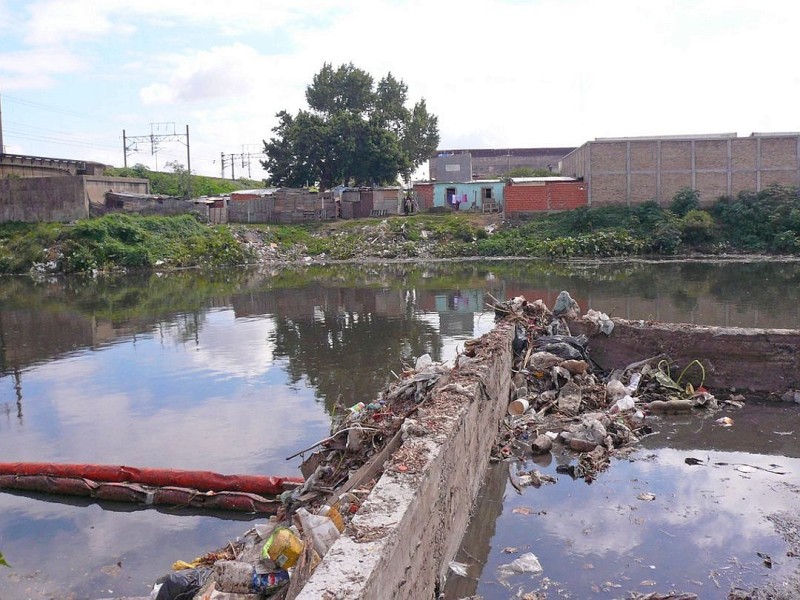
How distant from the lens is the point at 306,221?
1622 inches

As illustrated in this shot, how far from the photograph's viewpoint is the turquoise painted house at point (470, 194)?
4059 cm

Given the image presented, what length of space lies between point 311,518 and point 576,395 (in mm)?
5878

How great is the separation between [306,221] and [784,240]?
23883mm

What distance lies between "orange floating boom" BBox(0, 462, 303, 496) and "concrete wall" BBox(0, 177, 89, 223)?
32118 mm

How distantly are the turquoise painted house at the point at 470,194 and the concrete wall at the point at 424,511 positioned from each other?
3365 cm

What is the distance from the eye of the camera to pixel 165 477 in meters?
7.18

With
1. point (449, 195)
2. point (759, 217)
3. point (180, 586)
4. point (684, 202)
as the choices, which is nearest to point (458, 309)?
point (180, 586)

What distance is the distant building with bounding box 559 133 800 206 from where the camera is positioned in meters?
35.2

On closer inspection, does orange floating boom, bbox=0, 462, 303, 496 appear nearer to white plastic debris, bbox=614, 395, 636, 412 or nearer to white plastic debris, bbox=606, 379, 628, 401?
white plastic debris, bbox=614, 395, 636, 412

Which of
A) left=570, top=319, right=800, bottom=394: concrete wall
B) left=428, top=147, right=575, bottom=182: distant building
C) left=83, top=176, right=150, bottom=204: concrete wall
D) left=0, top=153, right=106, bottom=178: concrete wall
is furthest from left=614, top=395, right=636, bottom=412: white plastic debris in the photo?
left=428, top=147, right=575, bottom=182: distant building

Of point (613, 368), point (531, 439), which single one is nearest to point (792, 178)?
point (613, 368)

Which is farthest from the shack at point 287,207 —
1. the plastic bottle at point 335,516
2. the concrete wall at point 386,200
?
the plastic bottle at point 335,516

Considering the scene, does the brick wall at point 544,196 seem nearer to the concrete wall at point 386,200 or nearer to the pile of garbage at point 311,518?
the concrete wall at point 386,200

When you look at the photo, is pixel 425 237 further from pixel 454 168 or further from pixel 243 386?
pixel 243 386
